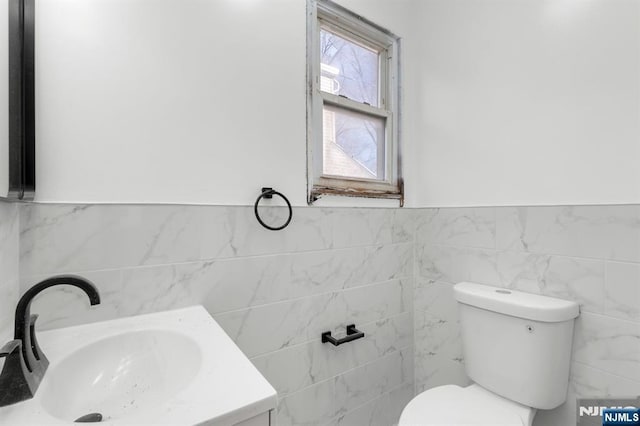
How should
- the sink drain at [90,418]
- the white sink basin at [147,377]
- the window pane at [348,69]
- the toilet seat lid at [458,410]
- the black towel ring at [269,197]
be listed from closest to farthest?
1. the white sink basin at [147,377]
2. the sink drain at [90,418]
3. the toilet seat lid at [458,410]
4. the black towel ring at [269,197]
5. the window pane at [348,69]

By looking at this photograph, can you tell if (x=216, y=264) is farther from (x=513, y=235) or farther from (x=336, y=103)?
(x=513, y=235)

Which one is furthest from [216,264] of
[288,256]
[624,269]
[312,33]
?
[624,269]

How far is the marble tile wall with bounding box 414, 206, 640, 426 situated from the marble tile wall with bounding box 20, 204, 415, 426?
6.7 inches

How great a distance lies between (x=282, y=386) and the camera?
4.12 ft

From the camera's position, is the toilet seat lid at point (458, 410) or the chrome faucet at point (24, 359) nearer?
the chrome faucet at point (24, 359)

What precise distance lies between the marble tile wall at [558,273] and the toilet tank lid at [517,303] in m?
0.06

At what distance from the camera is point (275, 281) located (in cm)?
124

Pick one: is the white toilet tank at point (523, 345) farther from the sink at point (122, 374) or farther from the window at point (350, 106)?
the sink at point (122, 374)

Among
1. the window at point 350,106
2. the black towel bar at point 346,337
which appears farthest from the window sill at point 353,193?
the black towel bar at point 346,337

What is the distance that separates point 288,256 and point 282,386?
0.56 metres

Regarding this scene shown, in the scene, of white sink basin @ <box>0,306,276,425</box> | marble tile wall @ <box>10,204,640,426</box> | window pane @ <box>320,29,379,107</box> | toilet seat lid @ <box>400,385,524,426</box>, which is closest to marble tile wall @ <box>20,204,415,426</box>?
marble tile wall @ <box>10,204,640,426</box>

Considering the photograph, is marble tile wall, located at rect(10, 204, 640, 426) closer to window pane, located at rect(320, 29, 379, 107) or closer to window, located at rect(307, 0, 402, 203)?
window, located at rect(307, 0, 402, 203)

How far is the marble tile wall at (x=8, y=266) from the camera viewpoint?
2.30ft

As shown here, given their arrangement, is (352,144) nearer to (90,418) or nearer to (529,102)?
(529,102)
